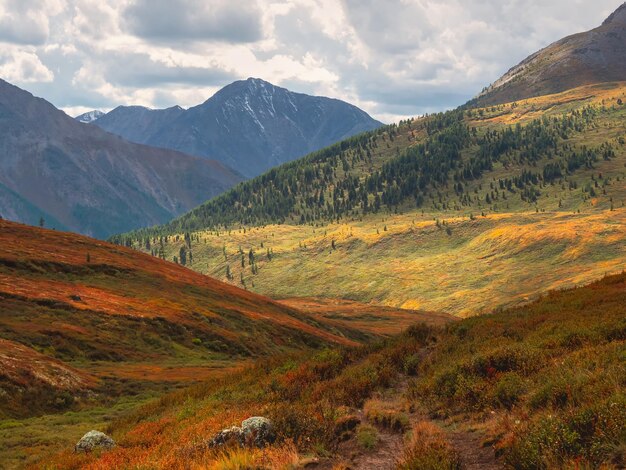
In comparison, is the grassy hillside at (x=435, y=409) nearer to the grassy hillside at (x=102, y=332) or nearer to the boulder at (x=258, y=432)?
the boulder at (x=258, y=432)

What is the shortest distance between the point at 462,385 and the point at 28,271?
6219 cm

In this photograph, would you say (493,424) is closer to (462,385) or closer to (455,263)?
(462,385)

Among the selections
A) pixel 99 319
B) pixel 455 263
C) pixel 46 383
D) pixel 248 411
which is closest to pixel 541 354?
pixel 248 411

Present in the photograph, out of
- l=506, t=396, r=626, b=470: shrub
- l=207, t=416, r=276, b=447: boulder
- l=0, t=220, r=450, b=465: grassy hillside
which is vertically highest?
l=506, t=396, r=626, b=470: shrub

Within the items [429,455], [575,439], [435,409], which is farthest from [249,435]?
[575,439]

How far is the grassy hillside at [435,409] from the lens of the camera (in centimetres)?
1124

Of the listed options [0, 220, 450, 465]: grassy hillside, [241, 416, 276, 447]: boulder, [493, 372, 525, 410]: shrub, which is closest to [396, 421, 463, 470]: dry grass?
[493, 372, 525, 410]: shrub

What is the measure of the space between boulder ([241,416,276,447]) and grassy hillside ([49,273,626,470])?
0.28 meters

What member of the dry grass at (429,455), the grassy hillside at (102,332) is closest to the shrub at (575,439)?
the dry grass at (429,455)

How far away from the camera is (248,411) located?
18.5 meters

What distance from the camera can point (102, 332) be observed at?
2067 inches

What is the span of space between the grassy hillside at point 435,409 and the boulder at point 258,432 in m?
0.28

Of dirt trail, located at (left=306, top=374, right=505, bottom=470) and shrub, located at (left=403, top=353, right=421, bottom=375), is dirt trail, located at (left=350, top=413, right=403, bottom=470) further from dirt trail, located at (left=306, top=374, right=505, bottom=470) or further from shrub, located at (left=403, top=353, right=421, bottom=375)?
shrub, located at (left=403, top=353, right=421, bottom=375)

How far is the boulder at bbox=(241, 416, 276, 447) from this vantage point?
1416 cm
